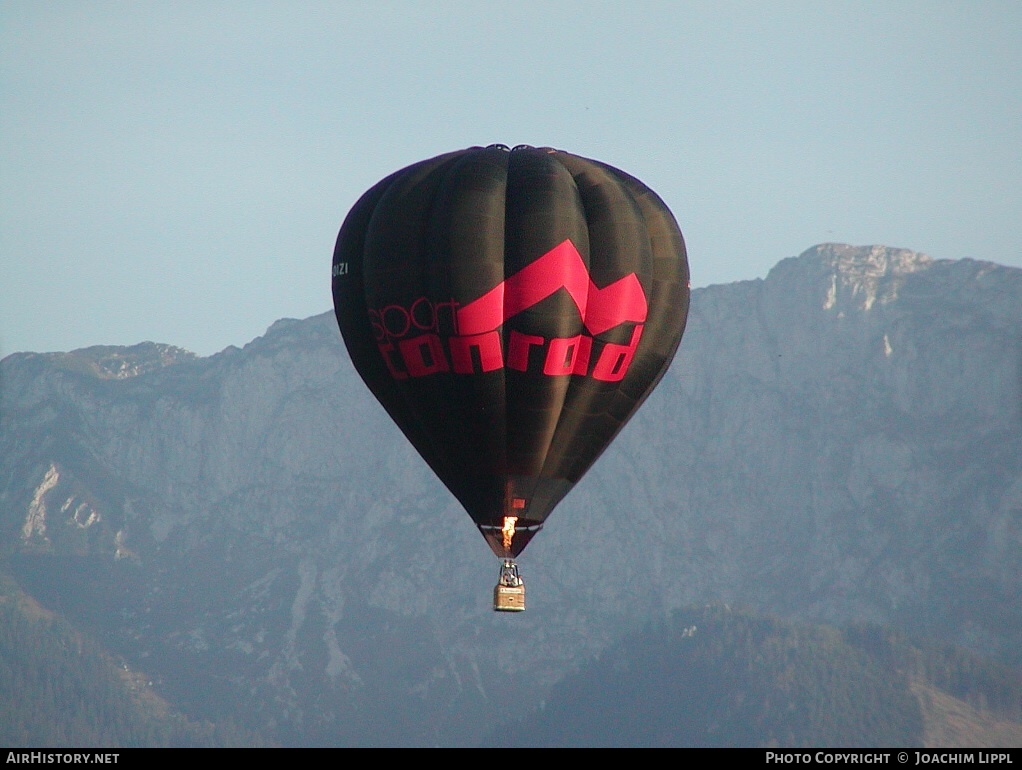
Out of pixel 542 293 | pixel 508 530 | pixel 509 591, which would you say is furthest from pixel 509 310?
pixel 509 591

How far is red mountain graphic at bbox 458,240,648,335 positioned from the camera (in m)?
70.4

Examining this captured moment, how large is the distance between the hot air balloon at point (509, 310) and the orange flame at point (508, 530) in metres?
0.07

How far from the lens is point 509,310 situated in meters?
70.8

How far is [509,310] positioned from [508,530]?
7825 millimetres

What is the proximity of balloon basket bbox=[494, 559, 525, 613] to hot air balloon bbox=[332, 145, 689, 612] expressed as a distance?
2.8 inches

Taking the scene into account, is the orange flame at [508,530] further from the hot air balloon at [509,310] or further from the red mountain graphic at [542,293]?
the red mountain graphic at [542,293]

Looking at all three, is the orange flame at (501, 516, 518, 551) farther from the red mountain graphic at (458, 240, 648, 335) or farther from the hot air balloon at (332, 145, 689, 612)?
the red mountain graphic at (458, 240, 648, 335)

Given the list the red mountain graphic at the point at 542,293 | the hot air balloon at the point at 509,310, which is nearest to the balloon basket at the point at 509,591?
the hot air balloon at the point at 509,310
